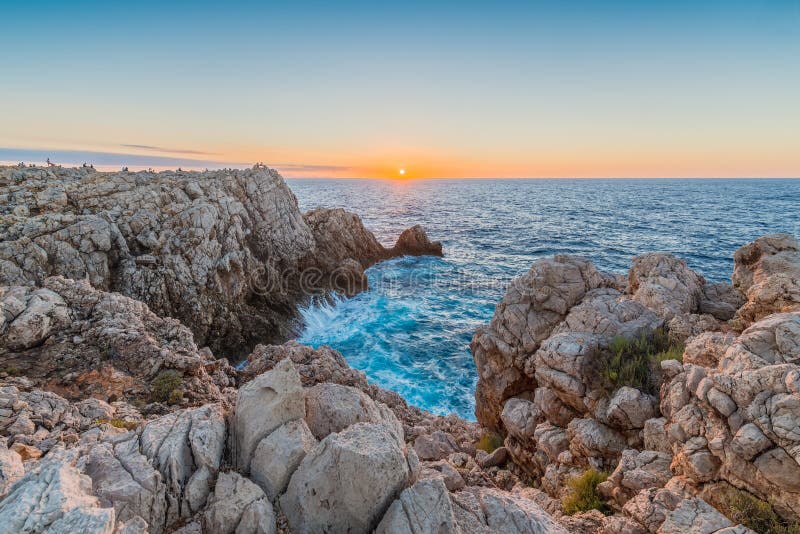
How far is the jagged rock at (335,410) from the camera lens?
7.56 metres

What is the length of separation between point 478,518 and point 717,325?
37.5 ft

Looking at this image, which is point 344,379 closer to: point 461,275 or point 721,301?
point 721,301

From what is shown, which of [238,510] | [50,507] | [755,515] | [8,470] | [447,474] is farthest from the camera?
[447,474]

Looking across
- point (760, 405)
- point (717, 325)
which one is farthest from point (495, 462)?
point (717, 325)

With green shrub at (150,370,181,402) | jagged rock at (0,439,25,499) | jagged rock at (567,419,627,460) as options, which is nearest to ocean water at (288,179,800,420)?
jagged rock at (567,419,627,460)

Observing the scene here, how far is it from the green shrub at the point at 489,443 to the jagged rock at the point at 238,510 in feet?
33.7

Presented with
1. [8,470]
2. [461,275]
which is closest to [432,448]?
[8,470]

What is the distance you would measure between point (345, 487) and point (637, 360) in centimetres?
955

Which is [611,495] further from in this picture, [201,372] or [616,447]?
[201,372]

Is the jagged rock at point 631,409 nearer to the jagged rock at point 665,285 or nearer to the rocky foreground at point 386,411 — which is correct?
the rocky foreground at point 386,411

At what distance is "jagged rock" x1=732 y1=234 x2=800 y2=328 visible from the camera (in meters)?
10.8

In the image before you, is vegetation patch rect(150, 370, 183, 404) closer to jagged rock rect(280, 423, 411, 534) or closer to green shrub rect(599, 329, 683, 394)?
jagged rock rect(280, 423, 411, 534)

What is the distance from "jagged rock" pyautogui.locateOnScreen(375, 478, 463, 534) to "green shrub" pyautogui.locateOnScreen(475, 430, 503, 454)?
911cm

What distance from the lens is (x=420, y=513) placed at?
225 inches
